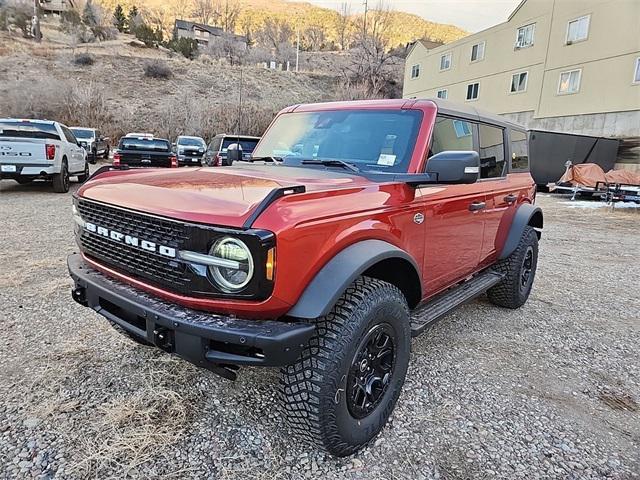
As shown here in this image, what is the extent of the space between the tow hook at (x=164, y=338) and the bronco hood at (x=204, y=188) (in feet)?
1.66

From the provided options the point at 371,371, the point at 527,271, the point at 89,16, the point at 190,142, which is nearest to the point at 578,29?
the point at 190,142

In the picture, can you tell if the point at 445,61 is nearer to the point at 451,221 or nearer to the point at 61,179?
the point at 61,179

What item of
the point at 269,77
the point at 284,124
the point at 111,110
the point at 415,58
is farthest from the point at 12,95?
the point at 284,124

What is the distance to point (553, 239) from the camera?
8.43 m

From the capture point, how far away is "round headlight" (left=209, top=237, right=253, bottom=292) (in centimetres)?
176

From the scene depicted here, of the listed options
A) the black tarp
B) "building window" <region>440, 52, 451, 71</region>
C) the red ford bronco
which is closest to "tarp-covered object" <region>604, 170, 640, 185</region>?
the black tarp

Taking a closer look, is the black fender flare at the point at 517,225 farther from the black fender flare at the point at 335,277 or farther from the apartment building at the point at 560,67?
the apartment building at the point at 560,67

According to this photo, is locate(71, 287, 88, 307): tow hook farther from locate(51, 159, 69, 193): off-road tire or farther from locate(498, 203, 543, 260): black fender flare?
locate(51, 159, 69, 193): off-road tire

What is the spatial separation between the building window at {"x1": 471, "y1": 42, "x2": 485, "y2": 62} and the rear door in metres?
27.9

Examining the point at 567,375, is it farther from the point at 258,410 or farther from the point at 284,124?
the point at 284,124

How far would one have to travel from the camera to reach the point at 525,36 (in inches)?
961

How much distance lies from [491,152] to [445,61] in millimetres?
30494

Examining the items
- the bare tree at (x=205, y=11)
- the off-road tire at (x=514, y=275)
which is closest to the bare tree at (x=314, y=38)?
the bare tree at (x=205, y=11)

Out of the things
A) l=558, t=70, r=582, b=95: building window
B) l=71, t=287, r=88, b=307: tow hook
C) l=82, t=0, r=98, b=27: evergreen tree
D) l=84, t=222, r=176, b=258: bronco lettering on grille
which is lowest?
l=71, t=287, r=88, b=307: tow hook
